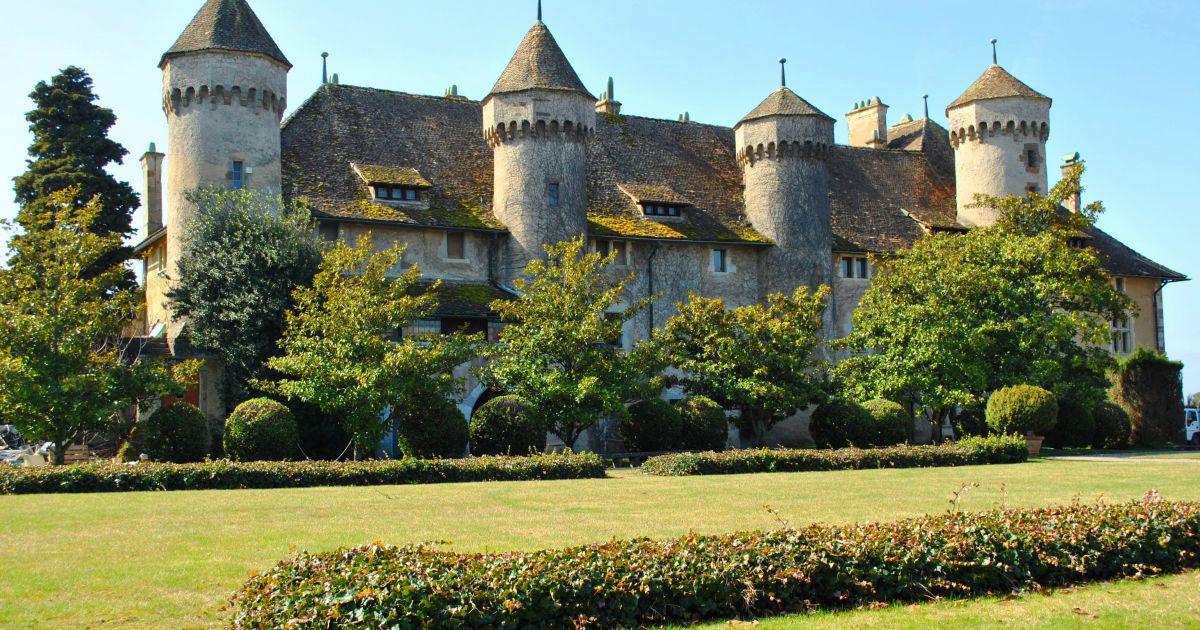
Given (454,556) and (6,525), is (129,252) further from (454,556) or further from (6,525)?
(454,556)

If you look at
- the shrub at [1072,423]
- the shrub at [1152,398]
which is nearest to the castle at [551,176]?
the shrub at [1152,398]

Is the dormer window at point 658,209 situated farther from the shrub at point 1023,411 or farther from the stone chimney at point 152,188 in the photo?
the stone chimney at point 152,188

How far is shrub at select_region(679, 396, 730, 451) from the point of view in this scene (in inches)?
1425

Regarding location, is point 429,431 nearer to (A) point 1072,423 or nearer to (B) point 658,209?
(B) point 658,209

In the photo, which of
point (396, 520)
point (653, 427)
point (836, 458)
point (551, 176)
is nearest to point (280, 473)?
point (396, 520)

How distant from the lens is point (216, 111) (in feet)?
123

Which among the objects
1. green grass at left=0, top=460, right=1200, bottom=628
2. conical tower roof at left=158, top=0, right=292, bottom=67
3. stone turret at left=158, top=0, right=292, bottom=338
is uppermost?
conical tower roof at left=158, top=0, right=292, bottom=67

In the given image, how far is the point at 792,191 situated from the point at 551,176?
10.2 metres

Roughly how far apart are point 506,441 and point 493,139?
13059mm

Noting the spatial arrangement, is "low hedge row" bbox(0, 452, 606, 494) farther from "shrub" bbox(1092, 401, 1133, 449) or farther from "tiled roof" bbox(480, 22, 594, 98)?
"shrub" bbox(1092, 401, 1133, 449)

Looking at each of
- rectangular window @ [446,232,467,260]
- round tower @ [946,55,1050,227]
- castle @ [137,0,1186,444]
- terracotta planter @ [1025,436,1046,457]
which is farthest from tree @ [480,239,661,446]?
round tower @ [946,55,1050,227]

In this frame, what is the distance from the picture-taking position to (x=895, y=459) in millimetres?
31641

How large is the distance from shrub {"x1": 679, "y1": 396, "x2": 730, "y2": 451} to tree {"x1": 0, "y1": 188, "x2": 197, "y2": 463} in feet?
47.8

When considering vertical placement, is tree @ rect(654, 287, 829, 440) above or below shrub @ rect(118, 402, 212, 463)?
above
